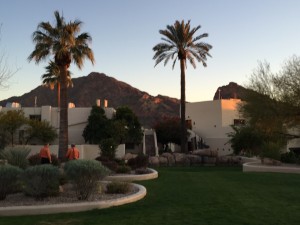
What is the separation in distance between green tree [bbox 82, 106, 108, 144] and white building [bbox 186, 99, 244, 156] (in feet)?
54.3

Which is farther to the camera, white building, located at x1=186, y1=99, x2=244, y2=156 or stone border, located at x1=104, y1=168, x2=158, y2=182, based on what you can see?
white building, located at x1=186, y1=99, x2=244, y2=156

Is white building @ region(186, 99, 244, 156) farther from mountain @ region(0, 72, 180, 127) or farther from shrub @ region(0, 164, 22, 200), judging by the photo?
mountain @ region(0, 72, 180, 127)

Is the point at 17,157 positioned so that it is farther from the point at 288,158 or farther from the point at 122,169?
the point at 288,158

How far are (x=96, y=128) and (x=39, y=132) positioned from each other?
622cm

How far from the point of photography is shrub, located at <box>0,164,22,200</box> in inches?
469

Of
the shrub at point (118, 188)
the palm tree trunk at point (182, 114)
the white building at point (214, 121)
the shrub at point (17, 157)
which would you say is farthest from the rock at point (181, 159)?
the shrub at point (118, 188)

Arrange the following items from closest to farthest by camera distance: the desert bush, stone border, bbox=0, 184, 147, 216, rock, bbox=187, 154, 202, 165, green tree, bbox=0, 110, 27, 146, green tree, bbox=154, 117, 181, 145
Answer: stone border, bbox=0, 184, 147, 216 → the desert bush → rock, bbox=187, 154, 202, 165 → green tree, bbox=0, 110, 27, 146 → green tree, bbox=154, 117, 181, 145

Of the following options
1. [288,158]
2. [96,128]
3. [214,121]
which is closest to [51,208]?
[288,158]

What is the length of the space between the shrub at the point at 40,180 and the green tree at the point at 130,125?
115ft

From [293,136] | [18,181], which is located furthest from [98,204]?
[293,136]

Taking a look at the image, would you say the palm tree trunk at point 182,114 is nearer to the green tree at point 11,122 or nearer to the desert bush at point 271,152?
the desert bush at point 271,152

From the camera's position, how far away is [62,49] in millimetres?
27922

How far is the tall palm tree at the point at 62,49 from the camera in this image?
28.2m

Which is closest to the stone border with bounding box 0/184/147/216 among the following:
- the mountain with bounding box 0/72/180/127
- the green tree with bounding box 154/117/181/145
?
the green tree with bounding box 154/117/181/145
